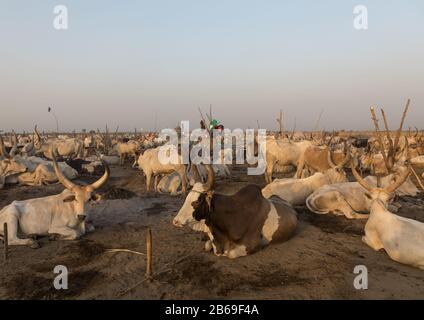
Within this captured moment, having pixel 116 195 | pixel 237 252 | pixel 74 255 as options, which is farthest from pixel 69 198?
pixel 116 195

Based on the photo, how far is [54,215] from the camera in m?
6.79

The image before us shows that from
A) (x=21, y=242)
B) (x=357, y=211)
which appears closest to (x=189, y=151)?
(x=357, y=211)

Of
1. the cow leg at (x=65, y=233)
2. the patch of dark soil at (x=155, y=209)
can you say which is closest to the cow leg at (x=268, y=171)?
the patch of dark soil at (x=155, y=209)

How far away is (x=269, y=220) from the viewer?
6.18 metres

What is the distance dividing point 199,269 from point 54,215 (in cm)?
330

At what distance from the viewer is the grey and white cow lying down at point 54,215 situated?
653 cm

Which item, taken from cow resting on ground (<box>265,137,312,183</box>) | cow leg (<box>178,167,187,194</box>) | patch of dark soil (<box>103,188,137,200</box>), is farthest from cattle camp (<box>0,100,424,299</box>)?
cow resting on ground (<box>265,137,312,183</box>)

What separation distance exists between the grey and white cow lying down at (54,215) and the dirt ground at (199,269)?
0.75 ft

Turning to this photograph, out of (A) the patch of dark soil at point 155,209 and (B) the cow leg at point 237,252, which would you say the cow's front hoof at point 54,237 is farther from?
(B) the cow leg at point 237,252

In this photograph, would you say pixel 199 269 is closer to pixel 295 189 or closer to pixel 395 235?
pixel 395 235

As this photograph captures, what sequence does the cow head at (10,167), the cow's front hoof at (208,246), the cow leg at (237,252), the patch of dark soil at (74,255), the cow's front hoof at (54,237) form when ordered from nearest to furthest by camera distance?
the patch of dark soil at (74,255), the cow leg at (237,252), the cow's front hoof at (208,246), the cow's front hoof at (54,237), the cow head at (10,167)

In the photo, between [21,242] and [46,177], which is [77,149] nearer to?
[46,177]

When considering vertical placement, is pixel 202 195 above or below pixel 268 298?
above
